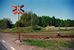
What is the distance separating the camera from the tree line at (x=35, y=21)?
9.29m

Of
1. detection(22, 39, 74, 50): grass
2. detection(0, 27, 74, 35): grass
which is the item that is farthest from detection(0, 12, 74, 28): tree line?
detection(22, 39, 74, 50): grass

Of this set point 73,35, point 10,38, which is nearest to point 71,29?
point 73,35

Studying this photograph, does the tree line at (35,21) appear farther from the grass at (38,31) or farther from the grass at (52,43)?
the grass at (52,43)

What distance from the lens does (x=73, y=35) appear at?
9375 mm

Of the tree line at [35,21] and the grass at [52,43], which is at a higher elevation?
the tree line at [35,21]

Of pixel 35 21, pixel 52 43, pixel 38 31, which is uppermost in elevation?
pixel 35 21

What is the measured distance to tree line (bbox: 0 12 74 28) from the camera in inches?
366

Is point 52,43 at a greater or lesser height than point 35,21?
lesser

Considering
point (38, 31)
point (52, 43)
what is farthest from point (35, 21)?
point (52, 43)

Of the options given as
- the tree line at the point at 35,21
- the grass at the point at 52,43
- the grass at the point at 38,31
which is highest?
the tree line at the point at 35,21

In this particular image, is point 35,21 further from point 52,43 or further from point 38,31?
point 52,43

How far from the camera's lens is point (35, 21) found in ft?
30.6

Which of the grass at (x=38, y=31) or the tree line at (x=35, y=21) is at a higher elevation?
the tree line at (x=35, y=21)

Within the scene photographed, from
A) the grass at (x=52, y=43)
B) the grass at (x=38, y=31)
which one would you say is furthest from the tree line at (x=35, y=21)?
the grass at (x=52, y=43)
